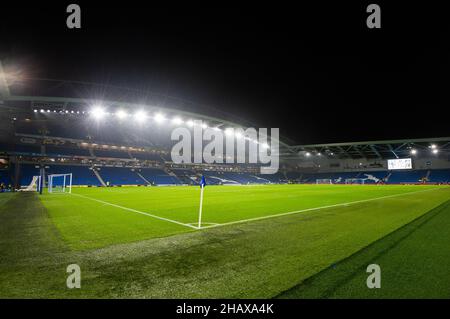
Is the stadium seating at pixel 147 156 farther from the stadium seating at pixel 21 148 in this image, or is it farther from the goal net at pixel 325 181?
the goal net at pixel 325 181

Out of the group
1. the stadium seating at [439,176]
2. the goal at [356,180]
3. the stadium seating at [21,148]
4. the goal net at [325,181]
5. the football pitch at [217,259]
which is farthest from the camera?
the goal net at [325,181]

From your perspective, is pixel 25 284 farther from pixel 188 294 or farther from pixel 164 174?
pixel 164 174

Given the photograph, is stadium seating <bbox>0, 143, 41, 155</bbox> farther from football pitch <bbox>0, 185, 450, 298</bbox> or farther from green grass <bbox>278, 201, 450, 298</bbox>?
green grass <bbox>278, 201, 450, 298</bbox>

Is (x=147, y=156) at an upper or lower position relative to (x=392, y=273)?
upper

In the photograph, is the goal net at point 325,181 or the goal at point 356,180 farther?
the goal net at point 325,181

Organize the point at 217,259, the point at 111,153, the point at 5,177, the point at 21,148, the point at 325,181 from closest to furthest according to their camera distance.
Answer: the point at 217,259 < the point at 5,177 < the point at 21,148 < the point at 111,153 < the point at 325,181

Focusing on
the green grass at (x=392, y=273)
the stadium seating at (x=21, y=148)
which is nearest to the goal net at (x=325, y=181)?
the stadium seating at (x=21, y=148)

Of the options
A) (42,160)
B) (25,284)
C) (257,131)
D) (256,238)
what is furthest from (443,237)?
(42,160)

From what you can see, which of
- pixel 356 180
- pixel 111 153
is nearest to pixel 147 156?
pixel 111 153

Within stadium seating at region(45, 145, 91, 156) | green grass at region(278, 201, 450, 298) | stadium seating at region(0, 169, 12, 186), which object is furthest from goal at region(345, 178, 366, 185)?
stadium seating at region(0, 169, 12, 186)

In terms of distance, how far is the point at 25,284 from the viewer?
285 cm

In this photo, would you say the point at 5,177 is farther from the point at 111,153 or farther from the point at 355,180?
the point at 355,180

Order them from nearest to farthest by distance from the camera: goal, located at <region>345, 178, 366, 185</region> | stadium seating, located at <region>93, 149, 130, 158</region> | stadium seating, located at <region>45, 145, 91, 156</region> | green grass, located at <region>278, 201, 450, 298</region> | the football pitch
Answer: green grass, located at <region>278, 201, 450, 298</region>
the football pitch
stadium seating, located at <region>45, 145, 91, 156</region>
stadium seating, located at <region>93, 149, 130, 158</region>
goal, located at <region>345, 178, 366, 185</region>
